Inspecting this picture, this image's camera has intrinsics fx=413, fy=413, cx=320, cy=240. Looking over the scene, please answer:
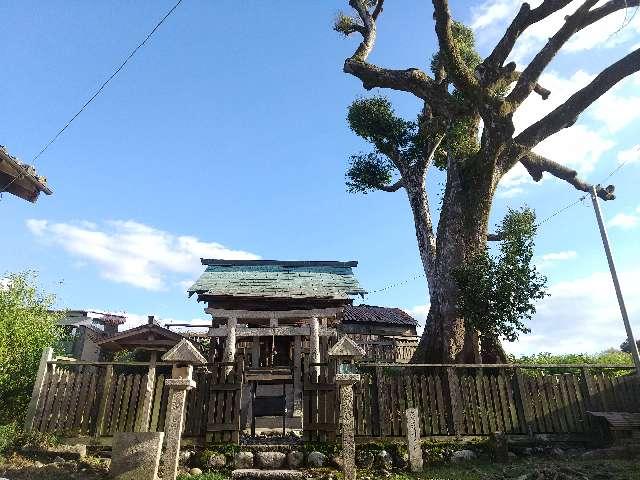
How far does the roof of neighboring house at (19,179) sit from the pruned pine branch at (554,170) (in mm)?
17018

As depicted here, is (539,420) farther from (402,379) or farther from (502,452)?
(402,379)

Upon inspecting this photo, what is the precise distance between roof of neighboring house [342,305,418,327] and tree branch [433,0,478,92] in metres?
15.4

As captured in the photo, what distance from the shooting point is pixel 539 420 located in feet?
30.3

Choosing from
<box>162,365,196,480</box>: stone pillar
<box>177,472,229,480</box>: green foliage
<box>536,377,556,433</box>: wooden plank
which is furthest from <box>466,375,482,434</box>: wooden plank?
<box>162,365,196,480</box>: stone pillar

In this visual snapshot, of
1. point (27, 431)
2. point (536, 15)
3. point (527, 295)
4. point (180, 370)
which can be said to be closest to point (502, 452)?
point (527, 295)

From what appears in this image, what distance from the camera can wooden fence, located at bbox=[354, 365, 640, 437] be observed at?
8945 millimetres

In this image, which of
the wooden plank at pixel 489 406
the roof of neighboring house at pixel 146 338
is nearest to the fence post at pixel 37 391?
the roof of neighboring house at pixel 146 338

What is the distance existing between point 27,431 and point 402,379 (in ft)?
26.0

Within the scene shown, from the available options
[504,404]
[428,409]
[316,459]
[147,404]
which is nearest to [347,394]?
[316,459]

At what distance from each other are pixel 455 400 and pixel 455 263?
5.04 metres

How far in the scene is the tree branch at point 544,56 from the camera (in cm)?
1318

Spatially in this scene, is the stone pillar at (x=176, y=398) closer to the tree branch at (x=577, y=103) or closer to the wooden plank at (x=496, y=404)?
the wooden plank at (x=496, y=404)

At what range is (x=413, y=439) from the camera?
8.27 metres

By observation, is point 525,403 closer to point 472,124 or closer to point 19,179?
point 472,124
